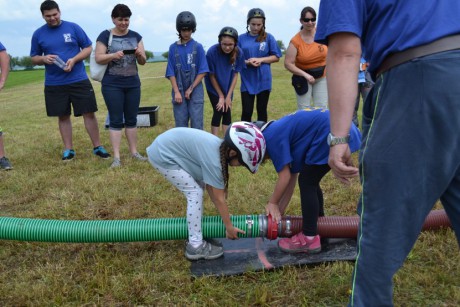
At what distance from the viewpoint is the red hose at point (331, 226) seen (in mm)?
3420

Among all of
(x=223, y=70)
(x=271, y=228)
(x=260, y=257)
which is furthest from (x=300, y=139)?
(x=223, y=70)

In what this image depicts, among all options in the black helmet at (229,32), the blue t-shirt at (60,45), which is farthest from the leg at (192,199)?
the blue t-shirt at (60,45)

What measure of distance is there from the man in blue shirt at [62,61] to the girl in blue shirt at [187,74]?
128 cm

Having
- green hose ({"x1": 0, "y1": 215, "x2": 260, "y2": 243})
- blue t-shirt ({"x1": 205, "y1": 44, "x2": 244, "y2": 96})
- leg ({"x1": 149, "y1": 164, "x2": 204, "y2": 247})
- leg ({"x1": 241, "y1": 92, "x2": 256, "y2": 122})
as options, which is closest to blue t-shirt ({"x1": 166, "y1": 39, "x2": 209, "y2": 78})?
blue t-shirt ({"x1": 205, "y1": 44, "x2": 244, "y2": 96})

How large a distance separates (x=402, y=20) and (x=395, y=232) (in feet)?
2.67

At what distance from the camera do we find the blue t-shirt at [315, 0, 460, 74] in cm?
157

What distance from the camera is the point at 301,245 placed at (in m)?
3.39

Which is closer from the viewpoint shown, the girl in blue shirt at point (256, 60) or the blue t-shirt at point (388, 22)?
the blue t-shirt at point (388, 22)

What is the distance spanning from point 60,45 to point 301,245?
15.1ft

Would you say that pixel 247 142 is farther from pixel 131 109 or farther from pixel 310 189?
pixel 131 109

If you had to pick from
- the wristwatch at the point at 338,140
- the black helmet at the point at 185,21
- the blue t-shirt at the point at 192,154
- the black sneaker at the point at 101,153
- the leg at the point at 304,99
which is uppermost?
the black helmet at the point at 185,21

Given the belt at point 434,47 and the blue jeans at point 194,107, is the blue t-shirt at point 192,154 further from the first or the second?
the blue jeans at point 194,107

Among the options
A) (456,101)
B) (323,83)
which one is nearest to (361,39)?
(456,101)

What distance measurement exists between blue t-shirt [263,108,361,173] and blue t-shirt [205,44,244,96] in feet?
11.0
